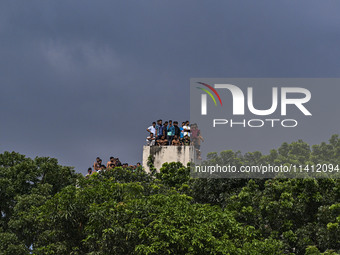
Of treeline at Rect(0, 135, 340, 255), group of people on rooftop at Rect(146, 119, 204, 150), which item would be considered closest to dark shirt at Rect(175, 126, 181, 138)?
group of people on rooftop at Rect(146, 119, 204, 150)

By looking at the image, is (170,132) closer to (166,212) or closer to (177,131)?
(177,131)

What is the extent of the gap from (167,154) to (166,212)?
1127 cm

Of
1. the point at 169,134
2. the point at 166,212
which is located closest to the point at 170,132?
the point at 169,134

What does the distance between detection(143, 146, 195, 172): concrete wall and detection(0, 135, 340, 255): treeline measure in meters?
2.07

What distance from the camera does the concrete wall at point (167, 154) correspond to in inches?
1035

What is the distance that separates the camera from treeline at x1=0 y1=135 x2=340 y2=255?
15227mm

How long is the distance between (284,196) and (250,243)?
9.62 ft

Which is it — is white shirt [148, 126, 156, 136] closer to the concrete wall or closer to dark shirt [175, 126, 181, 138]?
the concrete wall

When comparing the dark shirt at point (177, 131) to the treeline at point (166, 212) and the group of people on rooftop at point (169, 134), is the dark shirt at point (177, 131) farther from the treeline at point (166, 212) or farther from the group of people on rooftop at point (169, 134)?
the treeline at point (166, 212)

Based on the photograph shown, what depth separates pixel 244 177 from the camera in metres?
21.2

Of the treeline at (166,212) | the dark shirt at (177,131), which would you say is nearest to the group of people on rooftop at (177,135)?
the dark shirt at (177,131)

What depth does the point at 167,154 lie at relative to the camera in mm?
26547

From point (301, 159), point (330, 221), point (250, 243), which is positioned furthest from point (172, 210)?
point (301, 159)

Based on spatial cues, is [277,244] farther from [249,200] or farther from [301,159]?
[301,159]
